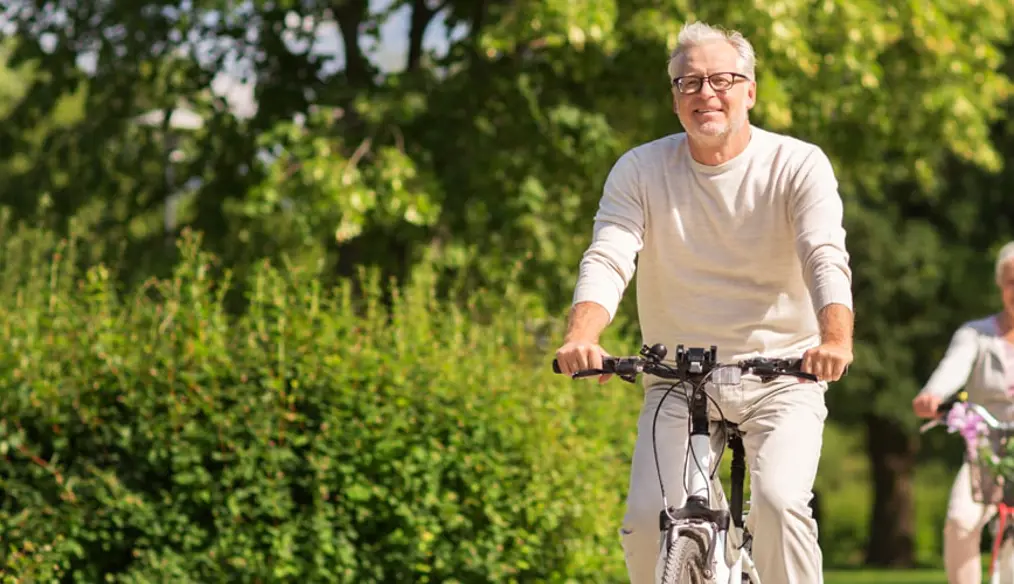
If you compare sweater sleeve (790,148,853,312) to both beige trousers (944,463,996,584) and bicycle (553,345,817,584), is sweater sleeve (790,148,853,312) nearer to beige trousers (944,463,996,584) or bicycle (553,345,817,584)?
bicycle (553,345,817,584)

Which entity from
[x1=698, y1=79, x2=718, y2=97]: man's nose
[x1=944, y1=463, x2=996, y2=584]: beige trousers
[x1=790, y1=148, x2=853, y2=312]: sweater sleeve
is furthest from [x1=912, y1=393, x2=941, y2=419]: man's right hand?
[x1=698, y1=79, x2=718, y2=97]: man's nose

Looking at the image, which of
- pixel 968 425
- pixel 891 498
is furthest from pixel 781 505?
pixel 891 498

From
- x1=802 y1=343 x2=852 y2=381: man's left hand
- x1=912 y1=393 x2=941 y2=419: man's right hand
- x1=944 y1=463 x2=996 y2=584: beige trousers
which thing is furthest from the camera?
x1=944 y1=463 x2=996 y2=584: beige trousers

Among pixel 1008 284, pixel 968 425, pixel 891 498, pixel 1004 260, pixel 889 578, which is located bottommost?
pixel 889 578

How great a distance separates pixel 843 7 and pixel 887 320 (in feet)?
40.0

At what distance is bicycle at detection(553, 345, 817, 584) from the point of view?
418 cm

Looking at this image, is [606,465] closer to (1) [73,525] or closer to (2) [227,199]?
(1) [73,525]

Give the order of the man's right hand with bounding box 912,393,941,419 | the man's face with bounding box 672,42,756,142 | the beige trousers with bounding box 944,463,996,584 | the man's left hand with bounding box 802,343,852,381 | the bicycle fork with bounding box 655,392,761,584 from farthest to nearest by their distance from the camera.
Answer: the beige trousers with bounding box 944,463,996,584
the man's right hand with bounding box 912,393,941,419
the man's face with bounding box 672,42,756,142
the bicycle fork with bounding box 655,392,761,584
the man's left hand with bounding box 802,343,852,381

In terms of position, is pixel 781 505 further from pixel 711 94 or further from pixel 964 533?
pixel 964 533

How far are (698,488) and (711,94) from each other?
1103mm

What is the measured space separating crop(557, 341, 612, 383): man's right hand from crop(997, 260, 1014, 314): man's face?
158 inches

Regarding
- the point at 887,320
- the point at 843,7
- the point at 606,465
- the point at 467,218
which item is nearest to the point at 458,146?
the point at 467,218

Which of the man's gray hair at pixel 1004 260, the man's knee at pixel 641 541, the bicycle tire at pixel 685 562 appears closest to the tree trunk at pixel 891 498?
the man's gray hair at pixel 1004 260

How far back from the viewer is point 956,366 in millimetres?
7941
